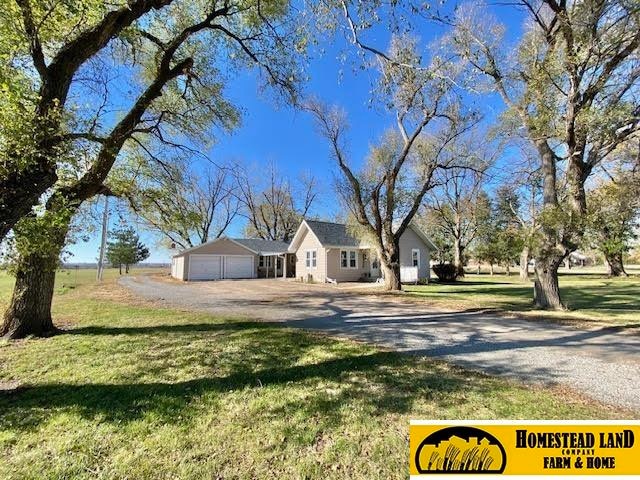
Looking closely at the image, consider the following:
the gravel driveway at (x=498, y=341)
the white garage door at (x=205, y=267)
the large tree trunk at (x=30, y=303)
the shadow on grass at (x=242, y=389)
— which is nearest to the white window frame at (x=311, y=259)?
the white garage door at (x=205, y=267)

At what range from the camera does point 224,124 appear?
10070 mm

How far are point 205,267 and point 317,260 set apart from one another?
11.0 meters

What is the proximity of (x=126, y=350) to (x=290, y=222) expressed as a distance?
3973 centimetres

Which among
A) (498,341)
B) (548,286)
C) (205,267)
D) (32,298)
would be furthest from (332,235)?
(32,298)

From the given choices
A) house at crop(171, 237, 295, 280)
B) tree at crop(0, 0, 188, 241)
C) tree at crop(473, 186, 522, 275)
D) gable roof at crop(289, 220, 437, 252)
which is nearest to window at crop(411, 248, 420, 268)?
gable roof at crop(289, 220, 437, 252)

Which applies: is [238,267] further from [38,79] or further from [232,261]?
[38,79]

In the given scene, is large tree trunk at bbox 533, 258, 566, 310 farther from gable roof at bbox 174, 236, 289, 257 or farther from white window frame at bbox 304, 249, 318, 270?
gable roof at bbox 174, 236, 289, 257

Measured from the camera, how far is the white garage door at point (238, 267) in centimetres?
3097

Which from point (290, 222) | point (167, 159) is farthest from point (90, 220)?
point (290, 222)

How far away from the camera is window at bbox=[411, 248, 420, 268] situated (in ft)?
84.8

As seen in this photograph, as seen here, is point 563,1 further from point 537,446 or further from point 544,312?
point 537,446

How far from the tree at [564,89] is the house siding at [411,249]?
13881 millimetres

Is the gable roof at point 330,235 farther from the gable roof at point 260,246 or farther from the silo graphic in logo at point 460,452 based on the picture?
the silo graphic in logo at point 460,452

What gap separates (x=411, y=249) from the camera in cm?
2578
